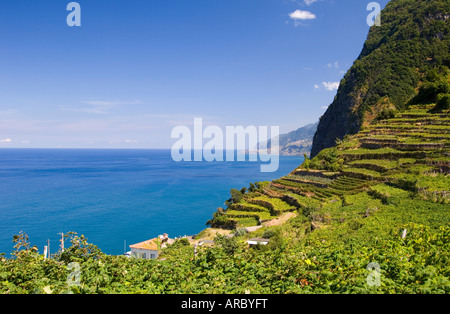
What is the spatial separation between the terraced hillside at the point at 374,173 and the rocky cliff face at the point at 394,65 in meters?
34.8

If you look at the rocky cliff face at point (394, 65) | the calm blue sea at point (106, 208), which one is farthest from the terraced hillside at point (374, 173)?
the rocky cliff face at point (394, 65)

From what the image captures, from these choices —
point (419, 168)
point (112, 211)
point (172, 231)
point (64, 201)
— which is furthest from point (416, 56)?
point (64, 201)

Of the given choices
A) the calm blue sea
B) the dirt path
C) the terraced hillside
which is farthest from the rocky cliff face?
the dirt path

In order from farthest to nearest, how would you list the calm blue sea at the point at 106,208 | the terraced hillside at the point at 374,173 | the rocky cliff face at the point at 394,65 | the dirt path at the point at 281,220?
the rocky cliff face at the point at 394,65 → the calm blue sea at the point at 106,208 → the dirt path at the point at 281,220 → the terraced hillside at the point at 374,173

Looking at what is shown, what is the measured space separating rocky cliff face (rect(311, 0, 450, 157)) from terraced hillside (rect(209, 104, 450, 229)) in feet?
114

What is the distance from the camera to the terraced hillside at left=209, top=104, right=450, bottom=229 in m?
21.5

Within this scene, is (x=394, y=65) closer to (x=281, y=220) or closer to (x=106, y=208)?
(x=281, y=220)

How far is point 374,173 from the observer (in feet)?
85.7

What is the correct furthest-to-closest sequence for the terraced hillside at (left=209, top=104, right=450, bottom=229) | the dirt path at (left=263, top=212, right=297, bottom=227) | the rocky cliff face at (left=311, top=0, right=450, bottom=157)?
the rocky cliff face at (left=311, top=0, right=450, bottom=157) → the dirt path at (left=263, top=212, right=297, bottom=227) → the terraced hillside at (left=209, top=104, right=450, bottom=229)

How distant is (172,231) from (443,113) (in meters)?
46.5

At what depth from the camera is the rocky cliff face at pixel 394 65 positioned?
72.8m

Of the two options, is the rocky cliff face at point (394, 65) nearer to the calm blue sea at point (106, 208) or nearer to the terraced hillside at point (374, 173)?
the terraced hillside at point (374, 173)

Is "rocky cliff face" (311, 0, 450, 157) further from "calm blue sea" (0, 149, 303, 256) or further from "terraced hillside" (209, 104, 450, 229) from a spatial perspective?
"calm blue sea" (0, 149, 303, 256)
